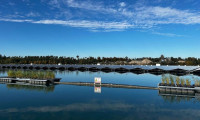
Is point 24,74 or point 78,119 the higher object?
point 24,74

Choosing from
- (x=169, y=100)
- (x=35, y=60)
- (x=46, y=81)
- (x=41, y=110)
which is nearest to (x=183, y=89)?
(x=169, y=100)

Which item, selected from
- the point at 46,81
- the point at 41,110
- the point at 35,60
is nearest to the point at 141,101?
the point at 41,110

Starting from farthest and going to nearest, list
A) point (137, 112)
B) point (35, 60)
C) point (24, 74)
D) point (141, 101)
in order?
point (35, 60) < point (24, 74) < point (141, 101) < point (137, 112)

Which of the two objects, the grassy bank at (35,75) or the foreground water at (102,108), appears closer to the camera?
the foreground water at (102,108)

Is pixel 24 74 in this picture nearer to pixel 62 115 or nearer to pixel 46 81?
pixel 46 81

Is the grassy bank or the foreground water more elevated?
the grassy bank

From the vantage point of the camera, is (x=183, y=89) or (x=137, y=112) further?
(x=183, y=89)

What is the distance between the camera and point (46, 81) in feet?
103

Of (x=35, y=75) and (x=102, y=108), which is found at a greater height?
(x=35, y=75)

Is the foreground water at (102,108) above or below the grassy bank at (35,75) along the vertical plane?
below

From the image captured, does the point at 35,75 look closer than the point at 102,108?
No

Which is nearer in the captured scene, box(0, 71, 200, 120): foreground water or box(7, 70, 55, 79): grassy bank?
box(0, 71, 200, 120): foreground water

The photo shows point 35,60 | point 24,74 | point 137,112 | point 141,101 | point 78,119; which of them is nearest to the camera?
point 78,119

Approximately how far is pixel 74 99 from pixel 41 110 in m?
5.03
